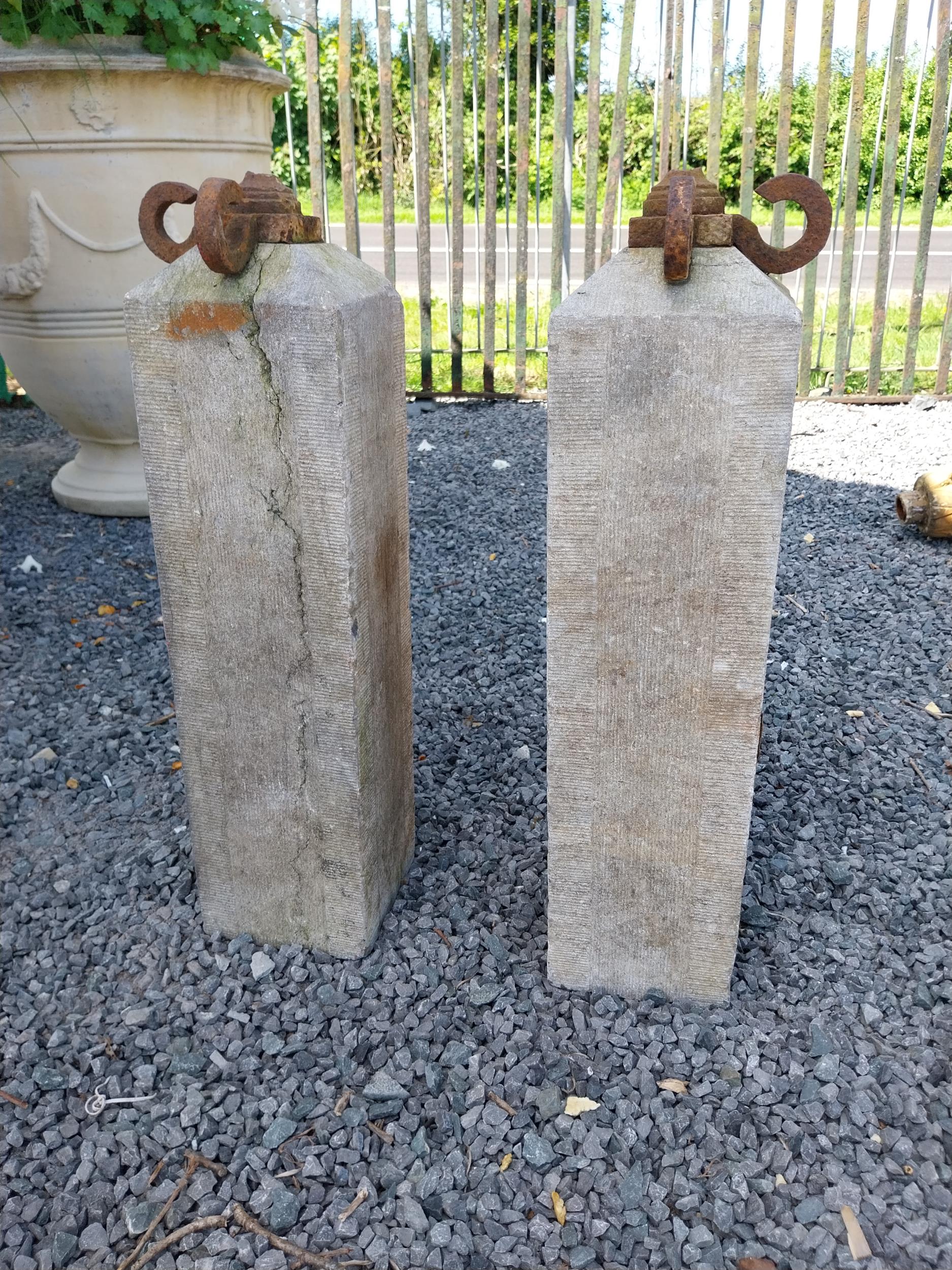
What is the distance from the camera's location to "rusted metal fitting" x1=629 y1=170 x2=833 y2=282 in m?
1.45

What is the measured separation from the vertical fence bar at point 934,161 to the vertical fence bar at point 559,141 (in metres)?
1.72

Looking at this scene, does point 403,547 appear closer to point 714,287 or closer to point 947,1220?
point 714,287

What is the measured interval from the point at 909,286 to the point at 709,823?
34.6ft

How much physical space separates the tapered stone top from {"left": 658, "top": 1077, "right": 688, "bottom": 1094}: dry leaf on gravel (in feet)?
0.68

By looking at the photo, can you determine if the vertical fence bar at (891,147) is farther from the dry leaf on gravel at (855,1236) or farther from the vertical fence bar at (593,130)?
the dry leaf on gravel at (855,1236)

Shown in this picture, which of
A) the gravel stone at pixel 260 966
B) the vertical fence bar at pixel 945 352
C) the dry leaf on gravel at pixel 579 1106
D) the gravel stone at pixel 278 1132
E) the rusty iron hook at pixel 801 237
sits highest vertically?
the rusty iron hook at pixel 801 237

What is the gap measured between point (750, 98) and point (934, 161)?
957 millimetres

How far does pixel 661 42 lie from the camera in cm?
511

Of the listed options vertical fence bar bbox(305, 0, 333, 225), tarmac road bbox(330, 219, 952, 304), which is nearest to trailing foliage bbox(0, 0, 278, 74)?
vertical fence bar bbox(305, 0, 333, 225)

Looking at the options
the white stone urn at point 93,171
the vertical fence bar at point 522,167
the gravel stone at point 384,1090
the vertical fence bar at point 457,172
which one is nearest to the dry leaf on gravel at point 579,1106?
the gravel stone at point 384,1090

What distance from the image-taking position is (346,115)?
501 centimetres

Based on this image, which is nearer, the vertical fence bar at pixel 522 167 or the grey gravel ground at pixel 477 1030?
the grey gravel ground at pixel 477 1030

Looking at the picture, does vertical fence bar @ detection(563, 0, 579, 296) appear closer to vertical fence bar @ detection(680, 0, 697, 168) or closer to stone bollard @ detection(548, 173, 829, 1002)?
vertical fence bar @ detection(680, 0, 697, 168)

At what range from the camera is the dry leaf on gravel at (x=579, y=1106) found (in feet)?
5.52
